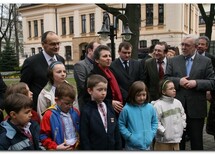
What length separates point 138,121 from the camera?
333 cm

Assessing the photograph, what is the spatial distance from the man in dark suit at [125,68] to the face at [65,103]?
117 cm

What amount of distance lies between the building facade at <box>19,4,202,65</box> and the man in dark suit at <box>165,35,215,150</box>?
28.7 metres

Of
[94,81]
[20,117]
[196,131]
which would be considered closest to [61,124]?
[20,117]

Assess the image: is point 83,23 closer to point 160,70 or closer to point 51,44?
point 160,70

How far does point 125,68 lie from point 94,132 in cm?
140

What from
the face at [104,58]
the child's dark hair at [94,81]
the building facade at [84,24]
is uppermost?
the building facade at [84,24]

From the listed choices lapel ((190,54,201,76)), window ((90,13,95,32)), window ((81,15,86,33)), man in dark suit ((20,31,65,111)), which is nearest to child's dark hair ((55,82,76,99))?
man in dark suit ((20,31,65,111))

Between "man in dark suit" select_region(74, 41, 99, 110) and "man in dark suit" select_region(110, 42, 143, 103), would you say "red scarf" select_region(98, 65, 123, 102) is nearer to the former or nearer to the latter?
"man in dark suit" select_region(110, 42, 143, 103)

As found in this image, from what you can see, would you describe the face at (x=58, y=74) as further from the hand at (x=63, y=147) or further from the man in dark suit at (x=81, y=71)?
the hand at (x=63, y=147)

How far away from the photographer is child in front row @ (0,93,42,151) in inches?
96.2

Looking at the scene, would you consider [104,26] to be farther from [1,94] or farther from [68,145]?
[68,145]

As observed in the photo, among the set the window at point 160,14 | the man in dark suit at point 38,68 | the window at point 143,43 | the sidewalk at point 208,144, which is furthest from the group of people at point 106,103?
the window at point 143,43

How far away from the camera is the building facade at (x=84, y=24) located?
107 feet

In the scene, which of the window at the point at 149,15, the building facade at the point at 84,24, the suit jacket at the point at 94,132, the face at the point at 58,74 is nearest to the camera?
the suit jacket at the point at 94,132
